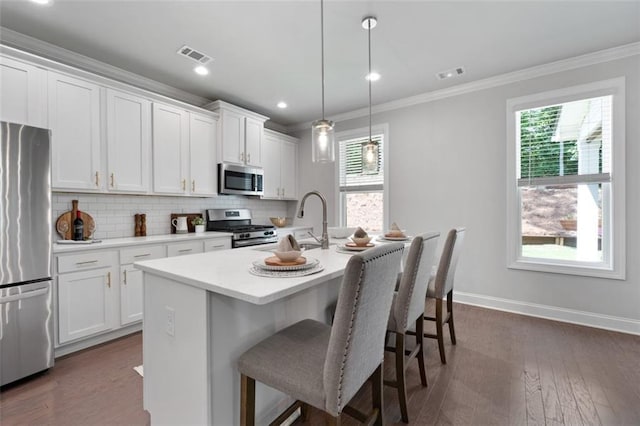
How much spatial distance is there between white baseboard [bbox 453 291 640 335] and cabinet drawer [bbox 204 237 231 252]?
295 cm

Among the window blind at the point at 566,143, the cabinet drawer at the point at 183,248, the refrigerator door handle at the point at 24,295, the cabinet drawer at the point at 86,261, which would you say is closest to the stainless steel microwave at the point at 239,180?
the cabinet drawer at the point at 183,248

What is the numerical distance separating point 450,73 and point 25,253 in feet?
13.7

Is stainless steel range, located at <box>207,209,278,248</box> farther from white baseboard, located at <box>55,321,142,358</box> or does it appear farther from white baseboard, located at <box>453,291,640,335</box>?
white baseboard, located at <box>453,291,640,335</box>

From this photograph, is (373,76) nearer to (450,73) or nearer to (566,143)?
(450,73)

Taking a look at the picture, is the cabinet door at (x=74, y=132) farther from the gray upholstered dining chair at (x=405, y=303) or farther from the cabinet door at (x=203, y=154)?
the gray upholstered dining chair at (x=405, y=303)

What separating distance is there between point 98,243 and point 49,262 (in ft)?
1.51

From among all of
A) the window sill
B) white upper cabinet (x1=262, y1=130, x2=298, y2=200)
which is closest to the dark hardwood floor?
the window sill

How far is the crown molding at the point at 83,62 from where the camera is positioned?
99.2 inches

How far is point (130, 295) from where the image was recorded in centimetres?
281

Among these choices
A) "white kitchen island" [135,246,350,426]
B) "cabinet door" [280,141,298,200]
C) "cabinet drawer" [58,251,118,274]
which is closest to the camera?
"white kitchen island" [135,246,350,426]

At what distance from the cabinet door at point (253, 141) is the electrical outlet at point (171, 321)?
10.2ft

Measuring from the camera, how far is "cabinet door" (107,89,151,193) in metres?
2.91

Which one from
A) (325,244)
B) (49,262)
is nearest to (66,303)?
(49,262)

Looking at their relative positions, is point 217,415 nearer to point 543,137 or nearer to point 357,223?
point 357,223
